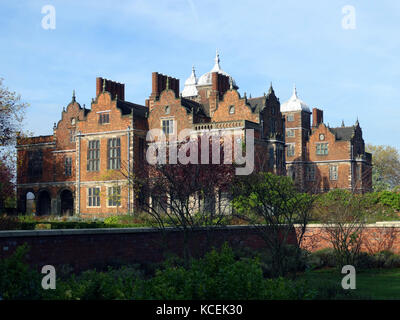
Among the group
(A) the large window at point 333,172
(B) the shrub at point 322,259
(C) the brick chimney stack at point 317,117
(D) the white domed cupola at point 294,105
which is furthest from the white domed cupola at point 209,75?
(B) the shrub at point 322,259

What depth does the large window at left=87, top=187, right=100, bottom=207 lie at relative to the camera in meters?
44.3

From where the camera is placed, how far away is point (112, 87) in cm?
4675

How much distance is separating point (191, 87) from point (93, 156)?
93.1 ft

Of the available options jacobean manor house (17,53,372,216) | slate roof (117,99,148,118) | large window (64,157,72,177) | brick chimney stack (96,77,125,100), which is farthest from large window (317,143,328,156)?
large window (64,157,72,177)

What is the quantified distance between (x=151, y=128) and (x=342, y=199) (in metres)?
23.8

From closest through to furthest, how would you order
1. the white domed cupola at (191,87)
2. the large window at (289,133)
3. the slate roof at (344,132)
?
the slate roof at (344,132) < the large window at (289,133) < the white domed cupola at (191,87)

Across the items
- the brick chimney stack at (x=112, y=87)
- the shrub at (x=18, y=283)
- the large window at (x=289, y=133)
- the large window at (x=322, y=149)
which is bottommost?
the shrub at (x=18, y=283)

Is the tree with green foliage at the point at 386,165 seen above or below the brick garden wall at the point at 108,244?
above

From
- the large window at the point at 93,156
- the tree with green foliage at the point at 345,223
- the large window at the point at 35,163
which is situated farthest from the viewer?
the large window at the point at 35,163

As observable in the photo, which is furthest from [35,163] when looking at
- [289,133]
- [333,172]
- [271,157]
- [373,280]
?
[373,280]

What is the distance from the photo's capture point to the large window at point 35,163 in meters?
53.3

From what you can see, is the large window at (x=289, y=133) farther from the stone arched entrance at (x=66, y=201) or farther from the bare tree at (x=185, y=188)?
the bare tree at (x=185, y=188)

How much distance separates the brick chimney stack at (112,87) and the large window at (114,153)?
4590 mm
